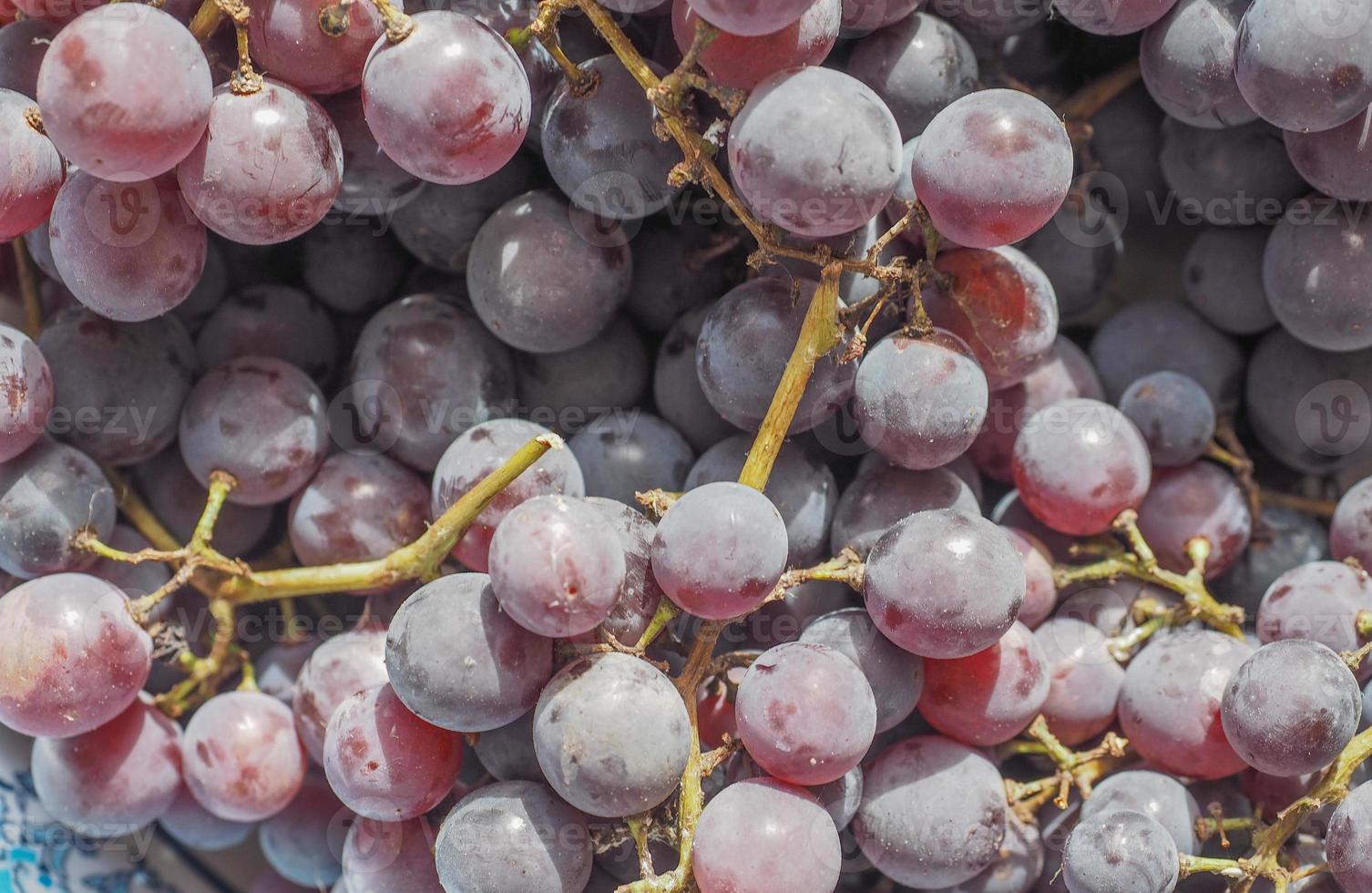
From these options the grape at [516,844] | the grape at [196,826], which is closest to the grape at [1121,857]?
the grape at [516,844]

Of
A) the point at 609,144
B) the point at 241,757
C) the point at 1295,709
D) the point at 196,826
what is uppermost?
the point at 609,144

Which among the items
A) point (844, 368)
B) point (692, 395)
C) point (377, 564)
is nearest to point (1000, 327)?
point (844, 368)

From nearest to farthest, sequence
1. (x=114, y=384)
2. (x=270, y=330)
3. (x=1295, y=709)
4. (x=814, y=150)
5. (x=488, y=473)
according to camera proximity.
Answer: (x=814, y=150)
(x=1295, y=709)
(x=488, y=473)
(x=114, y=384)
(x=270, y=330)

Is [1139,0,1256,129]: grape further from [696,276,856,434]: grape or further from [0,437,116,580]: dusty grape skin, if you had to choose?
[0,437,116,580]: dusty grape skin

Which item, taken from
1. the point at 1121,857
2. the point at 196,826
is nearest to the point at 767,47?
the point at 1121,857

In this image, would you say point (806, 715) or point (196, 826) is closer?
point (806, 715)

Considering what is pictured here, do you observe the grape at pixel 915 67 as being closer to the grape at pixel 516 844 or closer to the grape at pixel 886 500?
the grape at pixel 886 500

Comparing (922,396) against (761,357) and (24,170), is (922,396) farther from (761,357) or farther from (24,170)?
(24,170)
